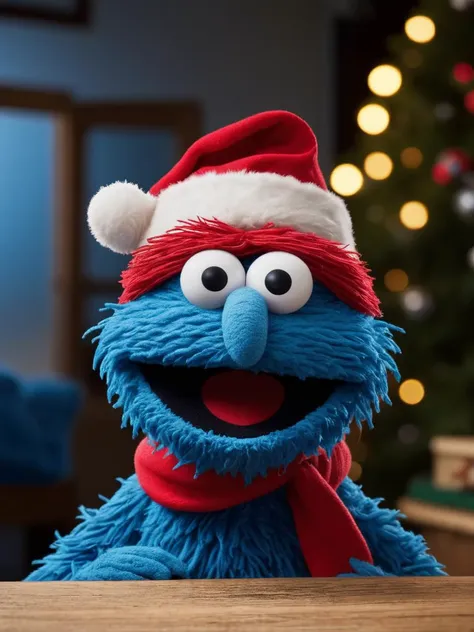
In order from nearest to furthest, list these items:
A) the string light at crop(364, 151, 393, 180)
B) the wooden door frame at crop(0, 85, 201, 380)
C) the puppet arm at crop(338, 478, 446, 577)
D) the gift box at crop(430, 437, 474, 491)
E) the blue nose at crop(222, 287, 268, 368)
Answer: the blue nose at crop(222, 287, 268, 368)
the puppet arm at crop(338, 478, 446, 577)
the gift box at crop(430, 437, 474, 491)
the string light at crop(364, 151, 393, 180)
the wooden door frame at crop(0, 85, 201, 380)

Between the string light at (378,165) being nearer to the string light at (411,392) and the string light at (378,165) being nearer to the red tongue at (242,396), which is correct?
the string light at (411,392)

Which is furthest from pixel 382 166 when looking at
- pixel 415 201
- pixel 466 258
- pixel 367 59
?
pixel 367 59

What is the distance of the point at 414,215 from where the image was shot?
2.33 m

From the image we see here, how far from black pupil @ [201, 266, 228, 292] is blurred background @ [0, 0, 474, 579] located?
1416mm

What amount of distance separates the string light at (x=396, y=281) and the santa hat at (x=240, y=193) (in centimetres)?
174

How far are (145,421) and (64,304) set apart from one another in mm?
3077

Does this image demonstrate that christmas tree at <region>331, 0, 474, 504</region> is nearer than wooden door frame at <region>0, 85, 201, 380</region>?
Yes

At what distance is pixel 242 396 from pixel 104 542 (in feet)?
0.55

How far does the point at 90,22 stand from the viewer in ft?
12.1

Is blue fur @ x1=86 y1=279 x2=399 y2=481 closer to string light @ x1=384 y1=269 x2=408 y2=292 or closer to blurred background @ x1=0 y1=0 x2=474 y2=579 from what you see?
blurred background @ x1=0 y1=0 x2=474 y2=579

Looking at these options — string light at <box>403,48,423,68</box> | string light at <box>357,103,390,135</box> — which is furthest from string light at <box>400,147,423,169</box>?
string light at <box>403,48,423,68</box>

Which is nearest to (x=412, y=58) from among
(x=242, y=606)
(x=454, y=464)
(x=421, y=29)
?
(x=421, y=29)

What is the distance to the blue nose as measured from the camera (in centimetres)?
55

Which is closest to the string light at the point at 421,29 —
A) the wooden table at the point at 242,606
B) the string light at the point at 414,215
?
the string light at the point at 414,215
